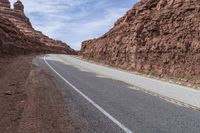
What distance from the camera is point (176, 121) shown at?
1062 centimetres

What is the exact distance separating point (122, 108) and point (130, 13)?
37863 mm

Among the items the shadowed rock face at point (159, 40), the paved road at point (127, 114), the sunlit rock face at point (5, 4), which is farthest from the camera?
the sunlit rock face at point (5, 4)

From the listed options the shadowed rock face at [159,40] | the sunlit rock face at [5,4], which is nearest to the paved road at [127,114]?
the shadowed rock face at [159,40]

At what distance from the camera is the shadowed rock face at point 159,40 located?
30.8 metres

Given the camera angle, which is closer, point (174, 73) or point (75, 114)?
point (75, 114)

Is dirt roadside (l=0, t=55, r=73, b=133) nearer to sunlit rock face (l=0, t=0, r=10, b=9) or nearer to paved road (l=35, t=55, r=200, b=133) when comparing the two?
paved road (l=35, t=55, r=200, b=133)

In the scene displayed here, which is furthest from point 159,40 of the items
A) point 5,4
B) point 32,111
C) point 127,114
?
point 5,4

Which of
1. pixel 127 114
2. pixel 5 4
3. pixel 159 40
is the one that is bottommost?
pixel 127 114

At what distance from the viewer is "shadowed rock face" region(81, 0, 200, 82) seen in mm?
30844

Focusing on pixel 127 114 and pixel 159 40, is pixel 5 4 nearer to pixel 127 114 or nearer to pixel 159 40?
pixel 159 40

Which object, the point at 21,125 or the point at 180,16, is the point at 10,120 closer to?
the point at 21,125

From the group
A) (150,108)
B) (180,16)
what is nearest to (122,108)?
(150,108)

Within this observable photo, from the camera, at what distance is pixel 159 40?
36719mm

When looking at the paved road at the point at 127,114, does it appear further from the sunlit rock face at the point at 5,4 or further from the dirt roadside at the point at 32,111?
the sunlit rock face at the point at 5,4
